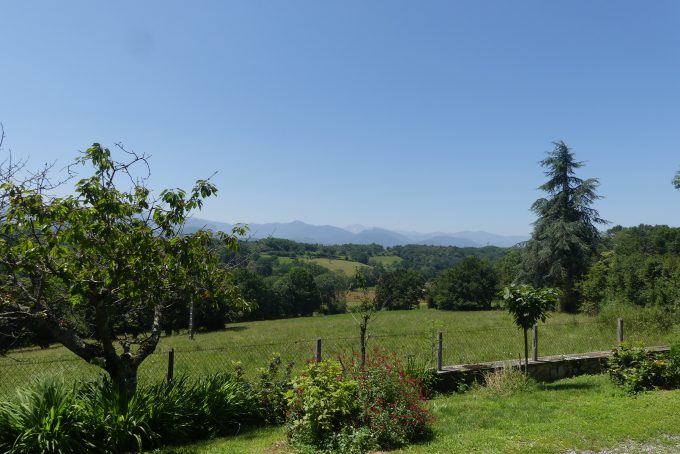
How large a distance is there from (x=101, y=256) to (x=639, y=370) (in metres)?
11.3

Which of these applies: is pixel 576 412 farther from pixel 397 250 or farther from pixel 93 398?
pixel 397 250

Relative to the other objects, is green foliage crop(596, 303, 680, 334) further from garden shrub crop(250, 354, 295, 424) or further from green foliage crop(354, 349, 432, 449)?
garden shrub crop(250, 354, 295, 424)

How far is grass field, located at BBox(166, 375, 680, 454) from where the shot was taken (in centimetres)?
625

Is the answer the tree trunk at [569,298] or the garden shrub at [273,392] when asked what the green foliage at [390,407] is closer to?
the garden shrub at [273,392]

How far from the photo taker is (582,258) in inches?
1238

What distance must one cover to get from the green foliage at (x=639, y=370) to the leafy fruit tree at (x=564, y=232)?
22591mm

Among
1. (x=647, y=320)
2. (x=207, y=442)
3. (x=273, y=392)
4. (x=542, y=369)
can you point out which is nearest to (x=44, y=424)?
(x=207, y=442)

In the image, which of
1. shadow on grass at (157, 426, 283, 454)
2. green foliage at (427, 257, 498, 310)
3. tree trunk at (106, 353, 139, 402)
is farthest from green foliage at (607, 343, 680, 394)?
green foliage at (427, 257, 498, 310)

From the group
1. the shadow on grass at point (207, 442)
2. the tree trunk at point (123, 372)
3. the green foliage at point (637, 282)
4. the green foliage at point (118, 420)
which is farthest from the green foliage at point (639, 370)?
the green foliage at point (637, 282)

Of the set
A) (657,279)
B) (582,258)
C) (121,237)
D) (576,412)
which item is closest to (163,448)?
(121,237)

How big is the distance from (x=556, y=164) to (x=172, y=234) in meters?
32.0

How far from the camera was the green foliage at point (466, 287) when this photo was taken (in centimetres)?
6275

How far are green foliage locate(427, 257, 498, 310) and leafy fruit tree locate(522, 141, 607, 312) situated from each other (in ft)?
96.7

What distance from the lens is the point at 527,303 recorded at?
10.3 metres
